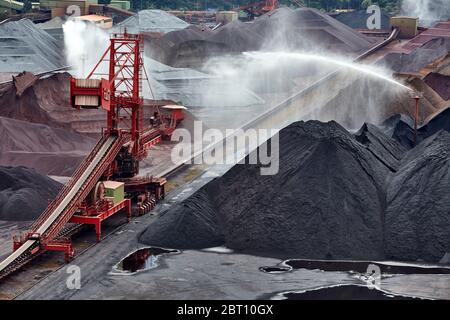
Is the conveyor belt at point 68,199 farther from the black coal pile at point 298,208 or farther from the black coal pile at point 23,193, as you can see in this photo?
the black coal pile at point 298,208

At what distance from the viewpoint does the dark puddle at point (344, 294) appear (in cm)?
3366

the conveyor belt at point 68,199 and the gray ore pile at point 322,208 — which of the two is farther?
the gray ore pile at point 322,208

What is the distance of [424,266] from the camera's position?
3731 cm

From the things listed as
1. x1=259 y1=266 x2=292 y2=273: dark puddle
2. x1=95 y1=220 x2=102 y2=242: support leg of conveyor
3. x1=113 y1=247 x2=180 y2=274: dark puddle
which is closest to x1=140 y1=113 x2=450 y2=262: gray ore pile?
x1=113 y1=247 x2=180 y2=274: dark puddle

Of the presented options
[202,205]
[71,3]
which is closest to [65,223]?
[202,205]

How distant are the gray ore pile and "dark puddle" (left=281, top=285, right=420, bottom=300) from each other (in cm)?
333

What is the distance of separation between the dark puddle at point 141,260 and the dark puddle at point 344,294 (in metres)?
6.02

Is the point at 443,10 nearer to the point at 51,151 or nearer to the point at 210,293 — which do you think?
the point at 51,151

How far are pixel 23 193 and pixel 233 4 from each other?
357 feet

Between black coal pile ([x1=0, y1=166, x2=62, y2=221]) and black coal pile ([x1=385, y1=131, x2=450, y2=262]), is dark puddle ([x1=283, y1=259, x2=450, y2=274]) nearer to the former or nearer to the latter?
black coal pile ([x1=385, y1=131, x2=450, y2=262])

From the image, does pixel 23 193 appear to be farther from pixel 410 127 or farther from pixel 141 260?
pixel 410 127

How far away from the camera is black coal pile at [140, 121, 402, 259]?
3862cm

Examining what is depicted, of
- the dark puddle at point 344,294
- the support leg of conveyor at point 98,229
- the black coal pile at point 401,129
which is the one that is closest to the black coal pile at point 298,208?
the support leg of conveyor at point 98,229
